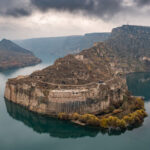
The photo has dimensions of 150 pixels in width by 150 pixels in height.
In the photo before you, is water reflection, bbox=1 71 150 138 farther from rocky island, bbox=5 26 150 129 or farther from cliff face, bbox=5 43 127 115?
cliff face, bbox=5 43 127 115

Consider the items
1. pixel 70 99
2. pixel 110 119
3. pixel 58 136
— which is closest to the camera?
pixel 58 136

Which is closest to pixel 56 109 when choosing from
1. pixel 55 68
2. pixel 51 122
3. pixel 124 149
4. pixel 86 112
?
pixel 51 122

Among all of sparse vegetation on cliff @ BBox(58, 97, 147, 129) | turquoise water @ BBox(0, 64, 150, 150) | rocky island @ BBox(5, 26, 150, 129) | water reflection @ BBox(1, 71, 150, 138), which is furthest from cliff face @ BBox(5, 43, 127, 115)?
turquoise water @ BBox(0, 64, 150, 150)

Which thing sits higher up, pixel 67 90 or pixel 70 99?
pixel 67 90

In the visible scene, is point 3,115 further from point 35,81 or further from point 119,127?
point 119,127

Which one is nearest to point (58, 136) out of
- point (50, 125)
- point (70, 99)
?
point (50, 125)

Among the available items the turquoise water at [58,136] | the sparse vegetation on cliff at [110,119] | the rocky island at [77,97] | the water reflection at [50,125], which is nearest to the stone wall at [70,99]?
the rocky island at [77,97]

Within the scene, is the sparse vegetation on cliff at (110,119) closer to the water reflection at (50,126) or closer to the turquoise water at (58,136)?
the turquoise water at (58,136)

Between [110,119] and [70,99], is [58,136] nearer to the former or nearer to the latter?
[70,99]
